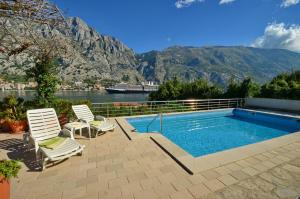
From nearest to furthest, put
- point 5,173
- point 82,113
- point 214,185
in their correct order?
point 5,173 < point 214,185 < point 82,113

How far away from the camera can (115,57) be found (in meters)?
114

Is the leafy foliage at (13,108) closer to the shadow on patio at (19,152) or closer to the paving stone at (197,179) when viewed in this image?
the shadow on patio at (19,152)

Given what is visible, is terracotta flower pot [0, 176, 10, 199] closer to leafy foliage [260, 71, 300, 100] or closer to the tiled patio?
the tiled patio

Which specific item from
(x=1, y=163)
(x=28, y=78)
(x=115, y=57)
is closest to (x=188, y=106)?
(x=28, y=78)

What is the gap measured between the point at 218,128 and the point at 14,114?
8114mm

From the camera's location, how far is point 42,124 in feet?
15.6

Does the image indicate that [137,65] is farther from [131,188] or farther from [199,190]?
[199,190]

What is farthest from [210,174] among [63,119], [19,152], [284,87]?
[284,87]

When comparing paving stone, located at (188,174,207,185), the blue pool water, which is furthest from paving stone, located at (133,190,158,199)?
the blue pool water

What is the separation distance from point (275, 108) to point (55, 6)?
12.7 metres

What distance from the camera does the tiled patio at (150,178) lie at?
118 inches

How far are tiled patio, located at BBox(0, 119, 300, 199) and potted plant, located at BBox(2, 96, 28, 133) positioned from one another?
6.17 feet

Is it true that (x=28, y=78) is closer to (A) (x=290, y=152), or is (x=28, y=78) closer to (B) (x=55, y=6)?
(B) (x=55, y=6)

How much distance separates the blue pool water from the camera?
710 cm
